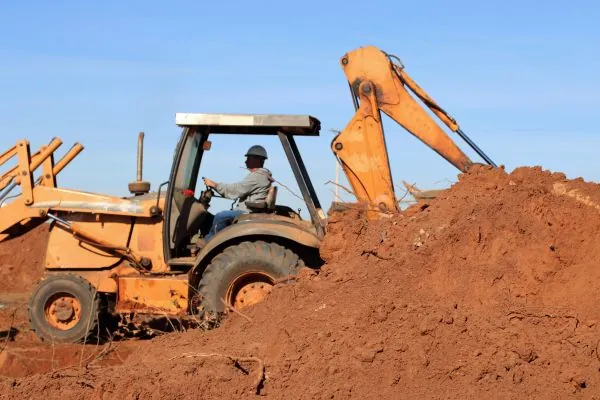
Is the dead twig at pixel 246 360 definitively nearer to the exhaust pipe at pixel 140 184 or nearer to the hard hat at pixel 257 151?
the hard hat at pixel 257 151

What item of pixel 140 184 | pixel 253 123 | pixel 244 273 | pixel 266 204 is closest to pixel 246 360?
pixel 244 273

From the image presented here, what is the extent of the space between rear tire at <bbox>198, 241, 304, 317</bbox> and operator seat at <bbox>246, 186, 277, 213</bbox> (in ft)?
2.34

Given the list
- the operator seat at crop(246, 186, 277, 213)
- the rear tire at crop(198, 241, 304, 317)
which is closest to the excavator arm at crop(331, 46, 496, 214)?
the operator seat at crop(246, 186, 277, 213)

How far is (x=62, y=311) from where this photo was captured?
9773 mm

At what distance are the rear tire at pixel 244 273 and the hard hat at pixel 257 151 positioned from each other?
1237 millimetres

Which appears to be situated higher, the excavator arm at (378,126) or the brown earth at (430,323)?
the excavator arm at (378,126)

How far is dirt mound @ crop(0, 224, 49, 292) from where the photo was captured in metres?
16.8

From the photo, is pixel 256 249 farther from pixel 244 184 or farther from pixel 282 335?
pixel 282 335

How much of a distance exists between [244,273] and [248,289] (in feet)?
0.70

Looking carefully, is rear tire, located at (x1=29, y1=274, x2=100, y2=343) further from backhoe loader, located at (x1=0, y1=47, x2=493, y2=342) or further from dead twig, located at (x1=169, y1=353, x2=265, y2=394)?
dead twig, located at (x1=169, y1=353, x2=265, y2=394)

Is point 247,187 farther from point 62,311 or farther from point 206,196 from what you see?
point 62,311

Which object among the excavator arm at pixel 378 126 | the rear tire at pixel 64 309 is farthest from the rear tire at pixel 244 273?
the rear tire at pixel 64 309

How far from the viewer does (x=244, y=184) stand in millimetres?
9422

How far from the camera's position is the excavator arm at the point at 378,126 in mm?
9125
